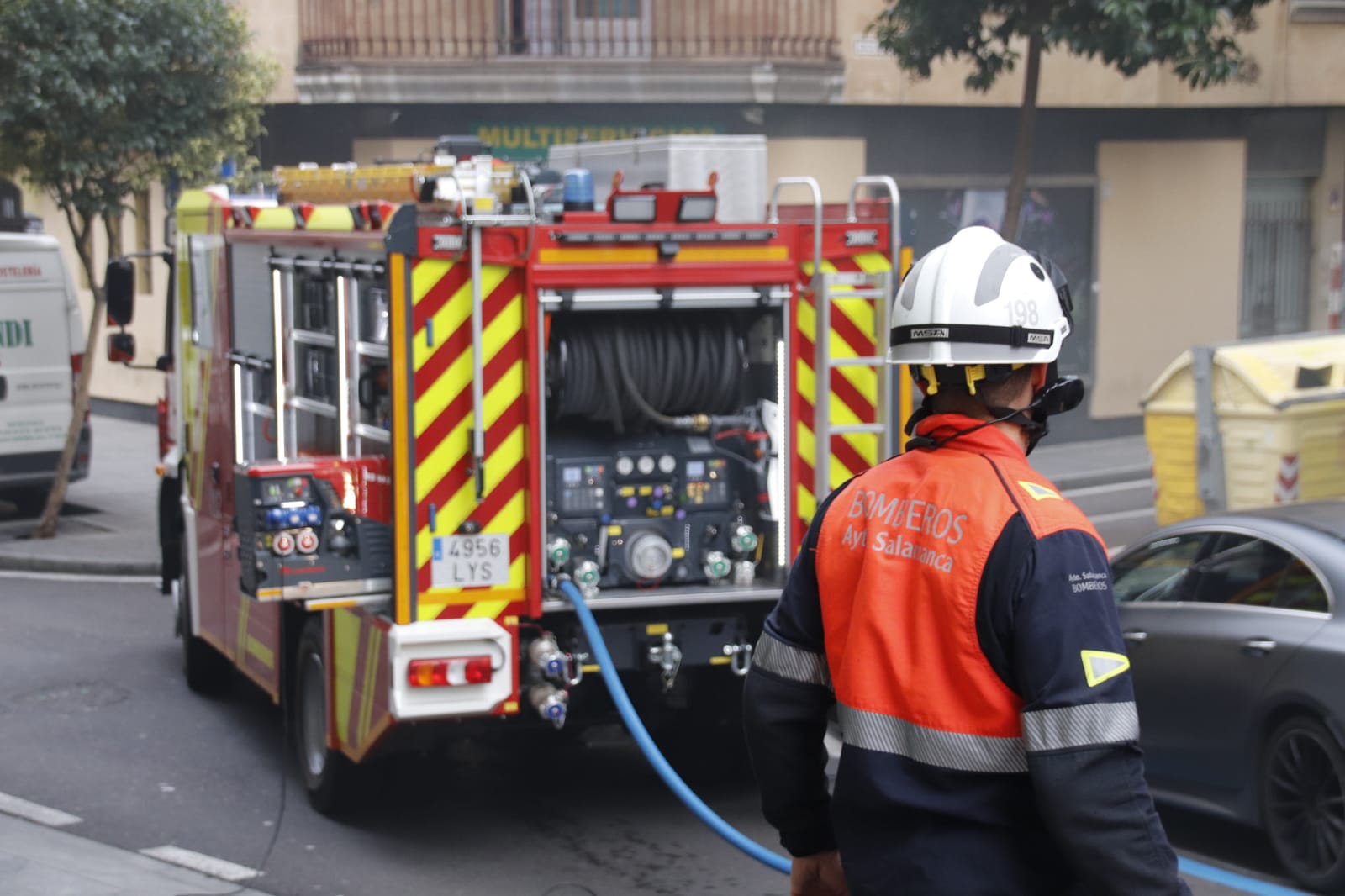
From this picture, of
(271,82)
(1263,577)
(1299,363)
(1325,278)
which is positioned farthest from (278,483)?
(1325,278)

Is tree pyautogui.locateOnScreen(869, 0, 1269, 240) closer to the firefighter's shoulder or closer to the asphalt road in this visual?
the asphalt road

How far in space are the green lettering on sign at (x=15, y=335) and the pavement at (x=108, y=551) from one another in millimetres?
1588

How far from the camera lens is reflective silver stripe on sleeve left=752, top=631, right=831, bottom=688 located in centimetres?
286

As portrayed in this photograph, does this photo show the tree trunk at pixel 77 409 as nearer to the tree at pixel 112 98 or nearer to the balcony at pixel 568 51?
the tree at pixel 112 98

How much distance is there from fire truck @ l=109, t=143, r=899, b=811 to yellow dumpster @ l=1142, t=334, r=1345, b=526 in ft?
17.7

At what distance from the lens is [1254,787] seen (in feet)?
21.3

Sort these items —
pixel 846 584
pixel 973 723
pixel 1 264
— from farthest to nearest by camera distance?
pixel 1 264, pixel 846 584, pixel 973 723

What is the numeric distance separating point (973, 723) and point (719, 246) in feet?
14.0

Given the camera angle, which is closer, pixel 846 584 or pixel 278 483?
pixel 846 584

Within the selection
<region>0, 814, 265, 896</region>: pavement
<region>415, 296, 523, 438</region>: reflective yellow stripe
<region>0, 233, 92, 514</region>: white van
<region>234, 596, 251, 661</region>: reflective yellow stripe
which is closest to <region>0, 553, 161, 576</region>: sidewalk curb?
<region>0, 233, 92, 514</region>: white van

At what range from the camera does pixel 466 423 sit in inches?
249

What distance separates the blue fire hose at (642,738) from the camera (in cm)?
581

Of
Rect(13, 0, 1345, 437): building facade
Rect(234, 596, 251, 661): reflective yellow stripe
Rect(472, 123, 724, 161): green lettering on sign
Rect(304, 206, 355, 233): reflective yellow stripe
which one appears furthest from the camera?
Rect(472, 123, 724, 161): green lettering on sign

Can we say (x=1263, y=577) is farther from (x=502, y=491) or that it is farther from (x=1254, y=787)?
(x=502, y=491)
